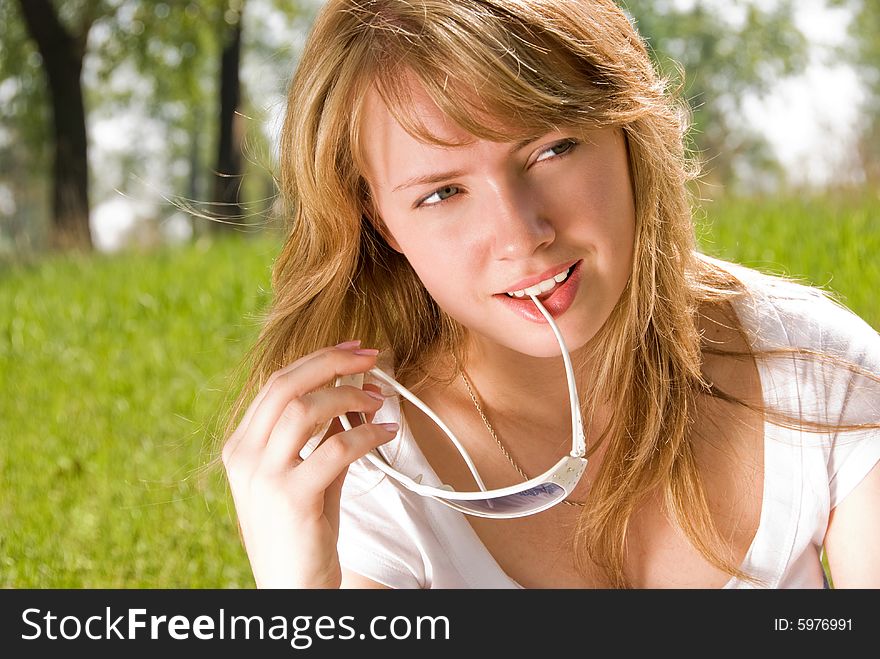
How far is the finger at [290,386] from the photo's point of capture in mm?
1647

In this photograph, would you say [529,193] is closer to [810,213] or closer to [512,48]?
[512,48]

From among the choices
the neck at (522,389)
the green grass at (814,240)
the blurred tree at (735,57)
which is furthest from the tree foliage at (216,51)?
the neck at (522,389)

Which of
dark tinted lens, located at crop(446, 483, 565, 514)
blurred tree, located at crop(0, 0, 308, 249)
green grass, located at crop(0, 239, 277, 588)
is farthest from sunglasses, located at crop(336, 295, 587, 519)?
blurred tree, located at crop(0, 0, 308, 249)

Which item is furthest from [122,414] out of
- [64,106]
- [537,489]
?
[64,106]

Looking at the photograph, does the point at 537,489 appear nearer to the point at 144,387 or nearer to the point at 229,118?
the point at 144,387

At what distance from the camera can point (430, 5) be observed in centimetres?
171

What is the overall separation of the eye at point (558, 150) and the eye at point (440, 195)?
15 cm

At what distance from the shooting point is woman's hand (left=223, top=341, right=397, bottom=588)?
1639mm

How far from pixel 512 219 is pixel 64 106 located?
33.3 feet

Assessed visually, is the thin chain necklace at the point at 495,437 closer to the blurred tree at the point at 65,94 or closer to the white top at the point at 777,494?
the white top at the point at 777,494

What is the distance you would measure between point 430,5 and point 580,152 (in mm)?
352

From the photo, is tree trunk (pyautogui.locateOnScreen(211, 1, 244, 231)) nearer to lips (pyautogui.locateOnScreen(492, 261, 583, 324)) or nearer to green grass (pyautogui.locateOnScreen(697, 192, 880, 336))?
green grass (pyautogui.locateOnScreen(697, 192, 880, 336))

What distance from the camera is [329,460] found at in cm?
164

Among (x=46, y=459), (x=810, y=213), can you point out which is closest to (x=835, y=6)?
(x=810, y=213)
